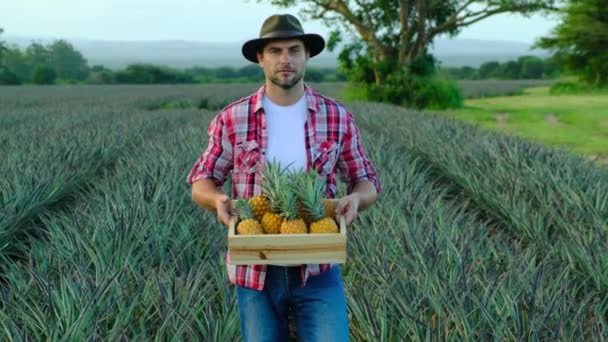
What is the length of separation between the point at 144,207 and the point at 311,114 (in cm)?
214

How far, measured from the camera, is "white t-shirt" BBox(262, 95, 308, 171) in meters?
1.99

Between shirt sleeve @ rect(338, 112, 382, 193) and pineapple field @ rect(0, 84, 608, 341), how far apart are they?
463mm

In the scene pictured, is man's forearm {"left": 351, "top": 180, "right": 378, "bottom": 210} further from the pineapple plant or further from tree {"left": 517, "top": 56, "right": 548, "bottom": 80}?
tree {"left": 517, "top": 56, "right": 548, "bottom": 80}

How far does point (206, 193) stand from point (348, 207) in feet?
1.47

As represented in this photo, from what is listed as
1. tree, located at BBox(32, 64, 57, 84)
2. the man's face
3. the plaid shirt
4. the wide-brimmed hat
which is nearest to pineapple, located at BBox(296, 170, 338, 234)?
the plaid shirt

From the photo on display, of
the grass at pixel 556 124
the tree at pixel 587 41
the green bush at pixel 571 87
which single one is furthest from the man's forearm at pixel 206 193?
the green bush at pixel 571 87

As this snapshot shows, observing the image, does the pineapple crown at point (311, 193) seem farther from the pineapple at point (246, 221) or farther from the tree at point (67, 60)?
the tree at point (67, 60)

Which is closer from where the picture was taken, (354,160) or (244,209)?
(244,209)

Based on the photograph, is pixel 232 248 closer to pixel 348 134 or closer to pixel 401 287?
pixel 348 134

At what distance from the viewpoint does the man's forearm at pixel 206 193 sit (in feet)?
6.41

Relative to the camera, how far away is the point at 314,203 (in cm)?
175

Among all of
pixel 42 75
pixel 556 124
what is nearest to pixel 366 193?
pixel 556 124

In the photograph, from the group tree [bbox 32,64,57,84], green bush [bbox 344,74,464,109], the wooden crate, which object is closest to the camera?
the wooden crate

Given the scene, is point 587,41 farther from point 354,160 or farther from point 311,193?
point 311,193
